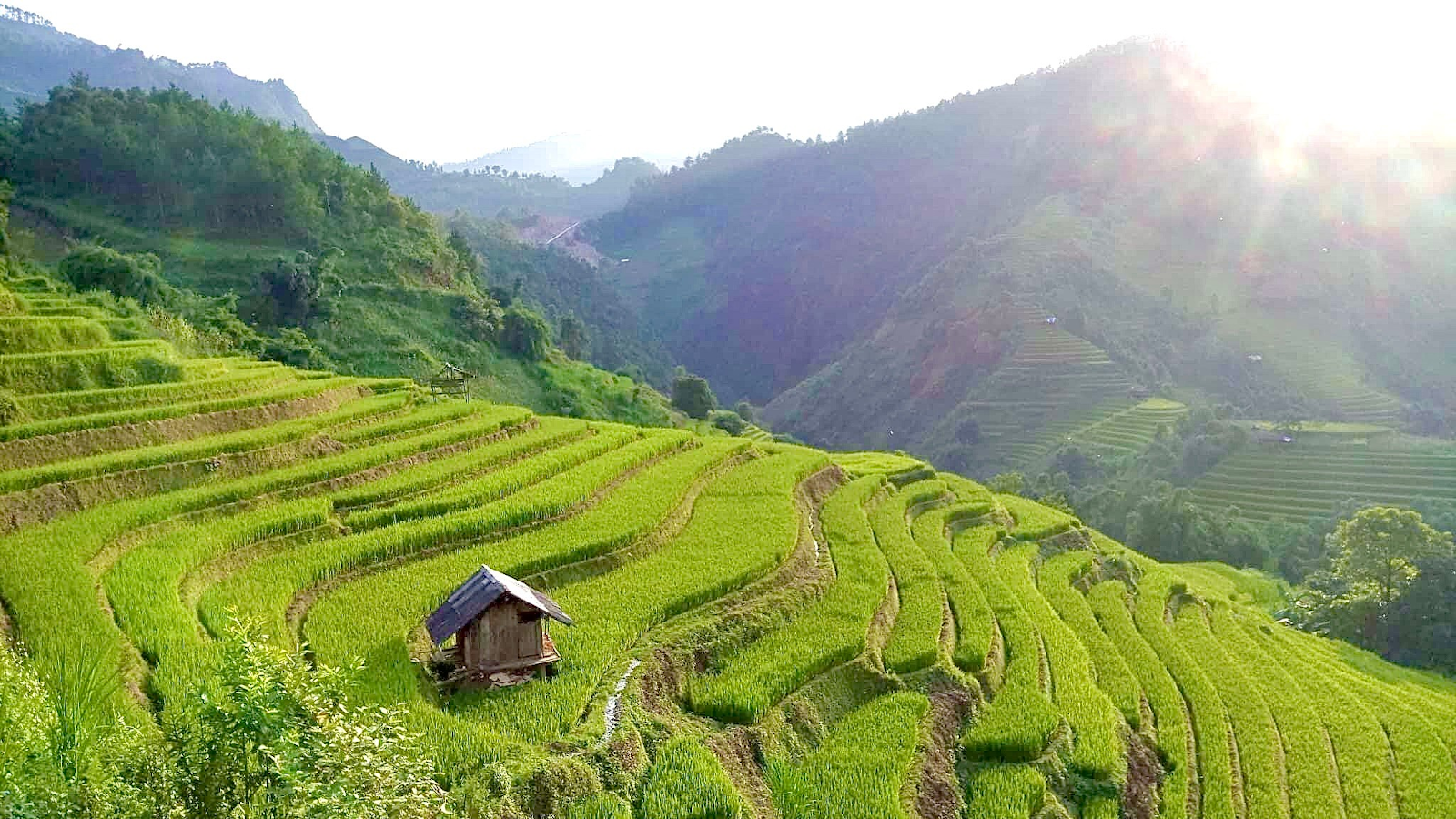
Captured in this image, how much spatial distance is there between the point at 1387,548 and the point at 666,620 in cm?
2863

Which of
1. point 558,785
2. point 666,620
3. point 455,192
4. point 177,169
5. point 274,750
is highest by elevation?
point 455,192

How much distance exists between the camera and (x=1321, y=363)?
77.4 metres

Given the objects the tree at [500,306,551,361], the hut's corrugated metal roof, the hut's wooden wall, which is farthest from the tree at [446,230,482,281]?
the hut's wooden wall

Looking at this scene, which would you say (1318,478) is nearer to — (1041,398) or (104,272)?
(1041,398)

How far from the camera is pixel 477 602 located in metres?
11.0

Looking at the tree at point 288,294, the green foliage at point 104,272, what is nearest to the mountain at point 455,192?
the tree at point 288,294

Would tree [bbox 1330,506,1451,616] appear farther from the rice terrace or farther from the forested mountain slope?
the forested mountain slope

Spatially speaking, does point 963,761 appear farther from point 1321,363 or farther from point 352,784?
point 1321,363

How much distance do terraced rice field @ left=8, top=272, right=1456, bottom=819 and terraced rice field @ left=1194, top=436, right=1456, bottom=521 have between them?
116 feet

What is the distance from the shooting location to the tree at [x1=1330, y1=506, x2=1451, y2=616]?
2883cm

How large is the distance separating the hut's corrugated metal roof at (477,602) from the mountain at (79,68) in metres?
135

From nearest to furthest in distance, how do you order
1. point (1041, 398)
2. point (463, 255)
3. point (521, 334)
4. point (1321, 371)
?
point (521, 334), point (463, 255), point (1041, 398), point (1321, 371)

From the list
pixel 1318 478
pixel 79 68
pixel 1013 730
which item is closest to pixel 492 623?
pixel 1013 730

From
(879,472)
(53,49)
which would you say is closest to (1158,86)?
(879,472)
